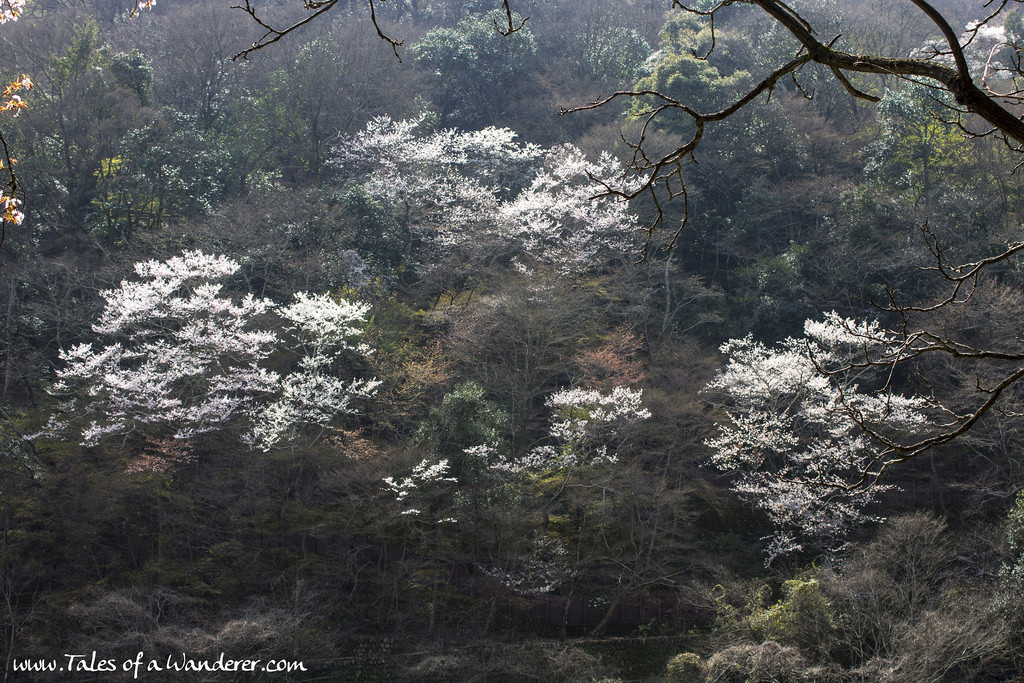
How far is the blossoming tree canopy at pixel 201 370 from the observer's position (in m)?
11.7

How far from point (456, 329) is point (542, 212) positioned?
4320 mm

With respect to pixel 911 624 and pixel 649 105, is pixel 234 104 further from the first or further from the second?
pixel 911 624

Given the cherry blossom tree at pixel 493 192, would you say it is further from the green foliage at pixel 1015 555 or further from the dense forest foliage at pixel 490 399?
A: the green foliage at pixel 1015 555

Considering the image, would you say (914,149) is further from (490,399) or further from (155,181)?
(155,181)

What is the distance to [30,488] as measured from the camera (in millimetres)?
11000

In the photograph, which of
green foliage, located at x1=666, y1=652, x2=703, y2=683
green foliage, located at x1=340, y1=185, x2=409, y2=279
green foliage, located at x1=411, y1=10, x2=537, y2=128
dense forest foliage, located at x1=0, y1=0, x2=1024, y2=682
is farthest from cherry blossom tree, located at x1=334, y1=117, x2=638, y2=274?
green foliage, located at x1=666, y1=652, x2=703, y2=683

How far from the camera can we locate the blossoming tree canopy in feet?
38.2

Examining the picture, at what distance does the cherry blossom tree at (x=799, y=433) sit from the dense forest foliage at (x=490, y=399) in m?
0.09

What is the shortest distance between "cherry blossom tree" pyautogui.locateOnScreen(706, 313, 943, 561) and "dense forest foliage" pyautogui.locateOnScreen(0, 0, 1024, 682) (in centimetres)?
9

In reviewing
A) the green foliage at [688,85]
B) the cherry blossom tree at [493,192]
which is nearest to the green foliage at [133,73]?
the cherry blossom tree at [493,192]

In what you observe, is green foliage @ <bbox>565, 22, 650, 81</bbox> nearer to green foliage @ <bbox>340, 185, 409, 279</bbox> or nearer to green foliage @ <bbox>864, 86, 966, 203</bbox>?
green foliage @ <bbox>864, 86, 966, 203</bbox>

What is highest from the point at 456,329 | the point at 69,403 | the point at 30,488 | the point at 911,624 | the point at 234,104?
the point at 234,104

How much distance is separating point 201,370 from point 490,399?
4688mm

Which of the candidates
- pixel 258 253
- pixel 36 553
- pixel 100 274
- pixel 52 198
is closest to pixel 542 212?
pixel 258 253
